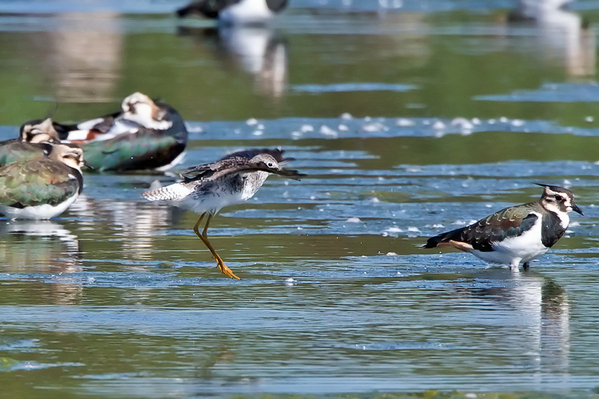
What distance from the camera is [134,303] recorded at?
779 cm

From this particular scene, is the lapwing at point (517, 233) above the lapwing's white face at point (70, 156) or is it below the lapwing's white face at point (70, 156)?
above

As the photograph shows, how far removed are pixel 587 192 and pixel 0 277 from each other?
568cm

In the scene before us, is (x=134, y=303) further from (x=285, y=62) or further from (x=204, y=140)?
(x=285, y=62)

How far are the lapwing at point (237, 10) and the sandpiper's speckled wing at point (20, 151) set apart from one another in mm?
14975

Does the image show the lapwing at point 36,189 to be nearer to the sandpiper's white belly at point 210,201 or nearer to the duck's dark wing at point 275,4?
the sandpiper's white belly at point 210,201

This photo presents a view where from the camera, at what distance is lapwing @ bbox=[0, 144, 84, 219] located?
10812 mm

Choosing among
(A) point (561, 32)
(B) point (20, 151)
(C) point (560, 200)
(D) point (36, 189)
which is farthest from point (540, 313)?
(A) point (561, 32)

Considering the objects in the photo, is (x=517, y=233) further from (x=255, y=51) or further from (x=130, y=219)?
(x=255, y=51)

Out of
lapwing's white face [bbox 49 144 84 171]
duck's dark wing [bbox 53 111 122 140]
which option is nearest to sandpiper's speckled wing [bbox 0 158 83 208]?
lapwing's white face [bbox 49 144 84 171]

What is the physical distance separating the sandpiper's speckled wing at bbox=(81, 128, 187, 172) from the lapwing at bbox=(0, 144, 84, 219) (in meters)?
2.45

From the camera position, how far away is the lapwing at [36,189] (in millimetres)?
10812

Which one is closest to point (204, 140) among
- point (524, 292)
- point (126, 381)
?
point (524, 292)

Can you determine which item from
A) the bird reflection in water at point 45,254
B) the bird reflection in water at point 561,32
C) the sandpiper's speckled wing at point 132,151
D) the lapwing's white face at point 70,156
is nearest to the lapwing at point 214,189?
the bird reflection in water at point 45,254

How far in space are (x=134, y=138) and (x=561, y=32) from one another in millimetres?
14480
